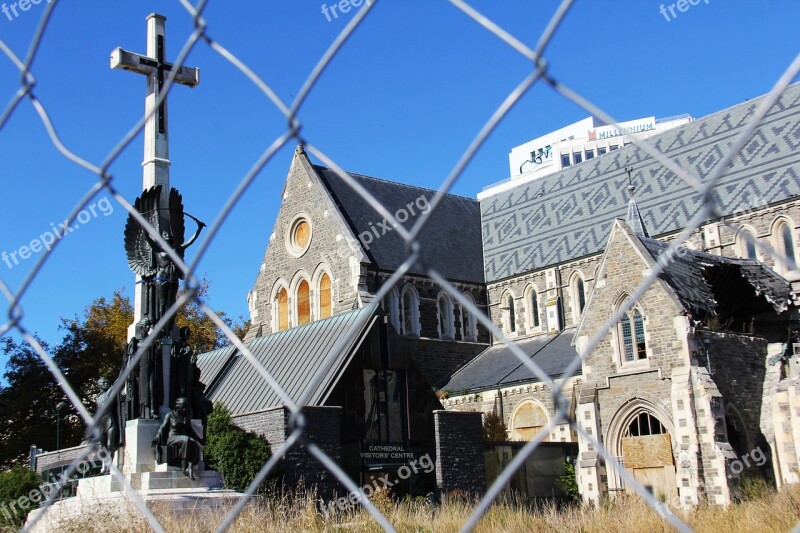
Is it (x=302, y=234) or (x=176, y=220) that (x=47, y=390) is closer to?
(x=302, y=234)

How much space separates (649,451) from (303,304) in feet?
48.0

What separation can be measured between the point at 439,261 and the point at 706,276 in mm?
11059

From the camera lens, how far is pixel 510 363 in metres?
29.3

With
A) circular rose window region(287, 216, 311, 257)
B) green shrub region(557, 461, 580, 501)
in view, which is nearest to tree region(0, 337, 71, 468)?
circular rose window region(287, 216, 311, 257)

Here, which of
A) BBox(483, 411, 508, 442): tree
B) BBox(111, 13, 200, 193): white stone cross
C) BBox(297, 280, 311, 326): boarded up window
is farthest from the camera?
BBox(297, 280, 311, 326): boarded up window

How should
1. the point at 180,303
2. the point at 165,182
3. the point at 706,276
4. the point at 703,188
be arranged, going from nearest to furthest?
1. the point at 703,188
2. the point at 180,303
3. the point at 165,182
4. the point at 706,276

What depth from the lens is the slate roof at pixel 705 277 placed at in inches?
866

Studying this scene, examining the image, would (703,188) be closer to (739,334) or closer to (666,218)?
(739,334)

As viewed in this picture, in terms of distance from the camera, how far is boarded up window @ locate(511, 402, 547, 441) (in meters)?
26.9

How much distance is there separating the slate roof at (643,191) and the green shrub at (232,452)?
568 inches

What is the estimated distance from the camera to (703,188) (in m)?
1.34

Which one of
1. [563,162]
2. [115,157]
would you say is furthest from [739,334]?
[563,162]

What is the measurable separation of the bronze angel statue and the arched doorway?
509 inches

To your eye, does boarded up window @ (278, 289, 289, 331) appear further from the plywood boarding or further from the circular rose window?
the plywood boarding
